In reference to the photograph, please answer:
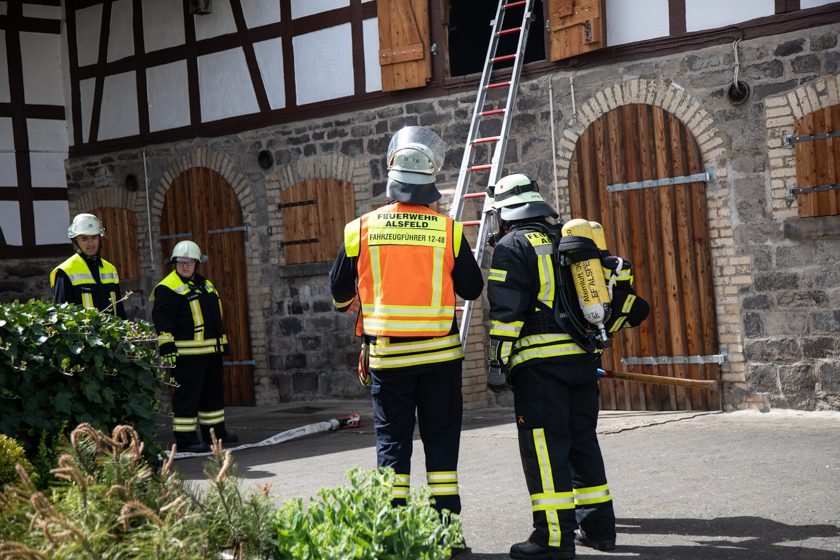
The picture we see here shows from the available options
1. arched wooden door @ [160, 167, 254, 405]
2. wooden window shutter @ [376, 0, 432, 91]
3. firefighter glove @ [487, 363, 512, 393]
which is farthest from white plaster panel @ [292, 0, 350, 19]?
firefighter glove @ [487, 363, 512, 393]

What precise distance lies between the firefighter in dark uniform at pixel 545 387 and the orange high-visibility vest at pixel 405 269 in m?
0.24

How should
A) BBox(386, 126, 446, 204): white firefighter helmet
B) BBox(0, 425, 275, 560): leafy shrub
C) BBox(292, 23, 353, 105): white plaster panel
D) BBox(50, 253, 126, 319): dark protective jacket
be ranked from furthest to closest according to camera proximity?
1. BBox(292, 23, 353, 105): white plaster panel
2. BBox(50, 253, 126, 319): dark protective jacket
3. BBox(386, 126, 446, 204): white firefighter helmet
4. BBox(0, 425, 275, 560): leafy shrub

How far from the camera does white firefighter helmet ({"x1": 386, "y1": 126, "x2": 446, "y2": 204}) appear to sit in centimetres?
534

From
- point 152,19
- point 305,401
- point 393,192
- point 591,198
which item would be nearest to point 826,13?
point 591,198

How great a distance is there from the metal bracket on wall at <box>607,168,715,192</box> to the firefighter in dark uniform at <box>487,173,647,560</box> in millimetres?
4834

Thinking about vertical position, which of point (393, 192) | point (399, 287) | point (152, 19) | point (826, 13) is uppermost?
point (152, 19)

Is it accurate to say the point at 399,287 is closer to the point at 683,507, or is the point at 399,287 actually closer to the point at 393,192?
the point at 393,192

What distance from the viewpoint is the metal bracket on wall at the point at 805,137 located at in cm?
920

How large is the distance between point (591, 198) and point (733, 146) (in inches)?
57.9

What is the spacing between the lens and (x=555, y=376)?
205 inches

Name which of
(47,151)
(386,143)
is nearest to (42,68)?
(47,151)

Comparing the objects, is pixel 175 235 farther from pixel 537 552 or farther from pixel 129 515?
pixel 129 515

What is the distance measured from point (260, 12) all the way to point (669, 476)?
8.52 meters

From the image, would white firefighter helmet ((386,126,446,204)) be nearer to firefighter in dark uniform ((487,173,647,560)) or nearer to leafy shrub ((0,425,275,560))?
firefighter in dark uniform ((487,173,647,560))
